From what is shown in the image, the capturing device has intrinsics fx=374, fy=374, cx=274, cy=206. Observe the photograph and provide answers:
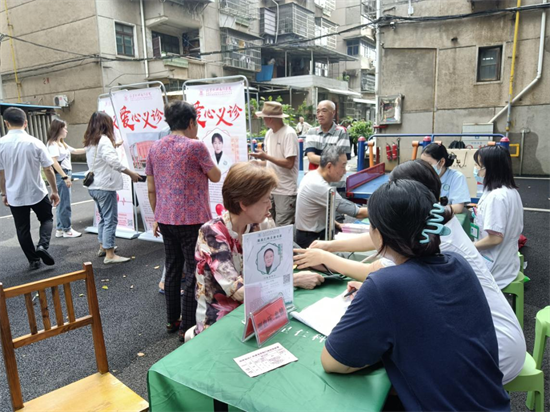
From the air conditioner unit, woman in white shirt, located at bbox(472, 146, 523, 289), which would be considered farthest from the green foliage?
the air conditioner unit

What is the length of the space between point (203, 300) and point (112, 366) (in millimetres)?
1191

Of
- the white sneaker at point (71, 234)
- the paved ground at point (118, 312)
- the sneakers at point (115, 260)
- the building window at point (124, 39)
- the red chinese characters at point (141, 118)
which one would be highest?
the building window at point (124, 39)

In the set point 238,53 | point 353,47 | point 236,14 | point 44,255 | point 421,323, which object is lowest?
point 44,255

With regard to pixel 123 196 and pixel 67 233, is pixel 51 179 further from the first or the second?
pixel 67 233

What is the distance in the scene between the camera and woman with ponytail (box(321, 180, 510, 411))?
96 cm

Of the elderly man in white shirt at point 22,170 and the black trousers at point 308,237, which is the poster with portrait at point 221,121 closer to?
the black trousers at point 308,237

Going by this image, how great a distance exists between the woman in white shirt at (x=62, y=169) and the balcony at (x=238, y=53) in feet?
45.7

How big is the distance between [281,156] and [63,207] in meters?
3.30

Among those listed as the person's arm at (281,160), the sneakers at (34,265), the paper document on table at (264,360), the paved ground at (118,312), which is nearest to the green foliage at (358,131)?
the paved ground at (118,312)

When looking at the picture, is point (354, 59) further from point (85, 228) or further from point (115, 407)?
point (115, 407)

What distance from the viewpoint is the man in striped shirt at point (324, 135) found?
12.7 ft

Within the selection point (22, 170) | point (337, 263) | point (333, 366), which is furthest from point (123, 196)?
point (333, 366)

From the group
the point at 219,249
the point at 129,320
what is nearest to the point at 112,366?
the point at 129,320

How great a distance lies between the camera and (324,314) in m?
1.47
